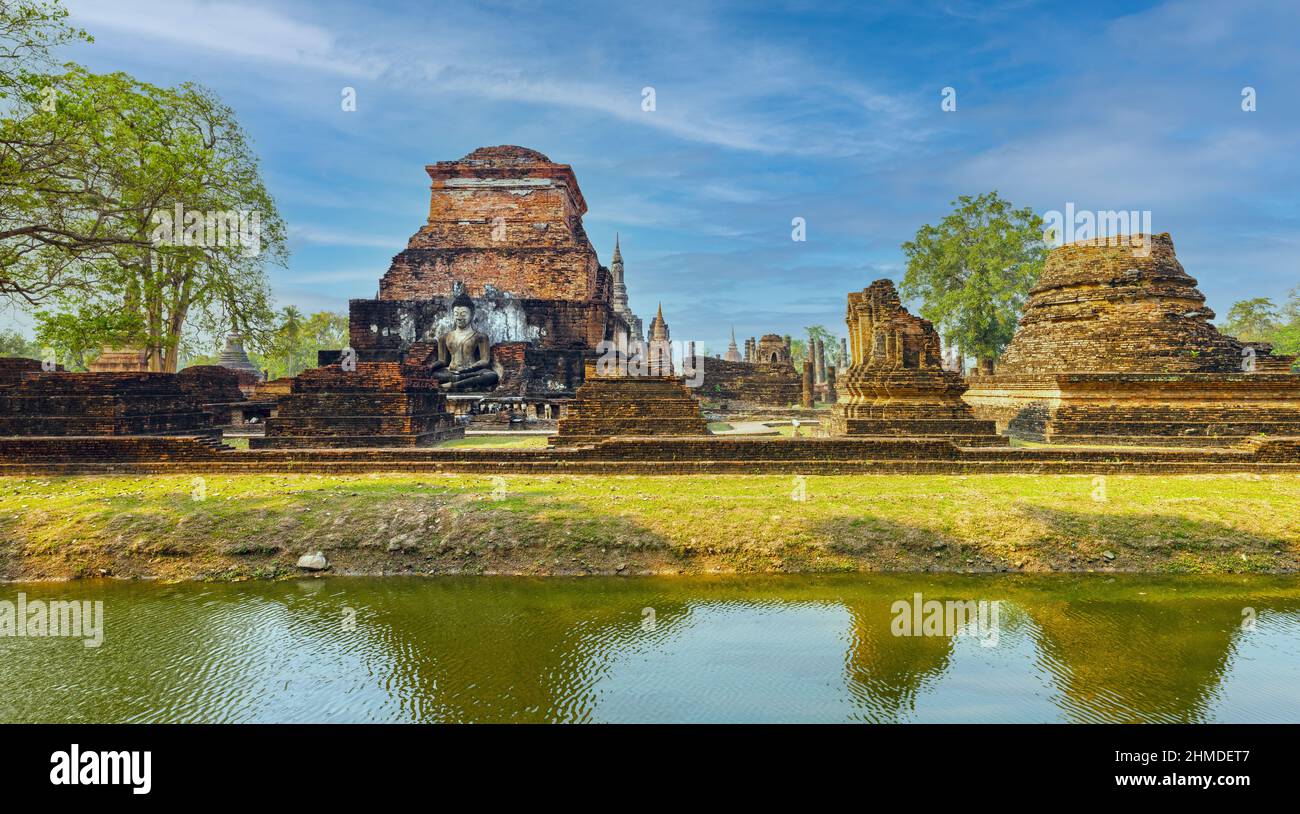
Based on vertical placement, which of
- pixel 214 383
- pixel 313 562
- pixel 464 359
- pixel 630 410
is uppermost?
pixel 464 359

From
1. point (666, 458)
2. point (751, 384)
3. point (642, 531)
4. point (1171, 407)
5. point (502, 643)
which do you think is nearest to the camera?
point (502, 643)

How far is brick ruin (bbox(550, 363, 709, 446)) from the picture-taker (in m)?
12.5

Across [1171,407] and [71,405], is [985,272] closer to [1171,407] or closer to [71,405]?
[1171,407]

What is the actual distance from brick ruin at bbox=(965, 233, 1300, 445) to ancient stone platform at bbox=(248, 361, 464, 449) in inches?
534

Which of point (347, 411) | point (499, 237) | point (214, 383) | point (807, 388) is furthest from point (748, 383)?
point (214, 383)

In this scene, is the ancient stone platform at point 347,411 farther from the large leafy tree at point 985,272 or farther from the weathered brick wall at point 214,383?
the large leafy tree at point 985,272

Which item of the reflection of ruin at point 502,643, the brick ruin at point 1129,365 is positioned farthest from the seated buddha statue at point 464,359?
the brick ruin at point 1129,365

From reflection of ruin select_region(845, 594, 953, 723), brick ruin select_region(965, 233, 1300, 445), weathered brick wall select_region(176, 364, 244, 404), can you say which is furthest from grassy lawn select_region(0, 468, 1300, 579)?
weathered brick wall select_region(176, 364, 244, 404)

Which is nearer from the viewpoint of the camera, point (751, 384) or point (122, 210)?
point (122, 210)

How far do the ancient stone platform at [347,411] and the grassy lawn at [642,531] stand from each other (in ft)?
13.0

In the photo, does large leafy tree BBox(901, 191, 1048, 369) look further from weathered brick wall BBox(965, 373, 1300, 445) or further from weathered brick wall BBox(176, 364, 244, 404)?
weathered brick wall BBox(176, 364, 244, 404)

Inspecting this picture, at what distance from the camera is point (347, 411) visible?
13852 millimetres

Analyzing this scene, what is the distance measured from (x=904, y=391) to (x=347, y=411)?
36.4 ft

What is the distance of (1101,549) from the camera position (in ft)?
25.9
